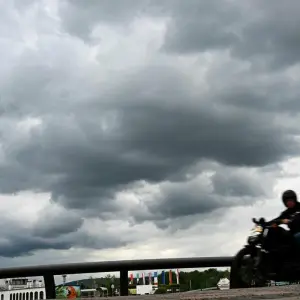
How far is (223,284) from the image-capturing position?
10.5 meters

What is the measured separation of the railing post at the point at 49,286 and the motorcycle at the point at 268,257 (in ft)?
11.5

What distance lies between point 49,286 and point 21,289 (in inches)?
19.7

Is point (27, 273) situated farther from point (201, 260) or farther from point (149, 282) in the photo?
point (201, 260)

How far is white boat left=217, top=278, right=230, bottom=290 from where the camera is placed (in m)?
10.3

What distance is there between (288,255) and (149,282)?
2943 millimetres

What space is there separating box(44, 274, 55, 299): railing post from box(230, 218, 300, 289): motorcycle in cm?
350

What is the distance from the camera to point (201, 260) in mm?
11094

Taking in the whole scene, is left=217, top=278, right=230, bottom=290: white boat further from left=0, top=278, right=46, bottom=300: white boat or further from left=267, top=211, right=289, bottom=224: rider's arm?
left=0, top=278, right=46, bottom=300: white boat

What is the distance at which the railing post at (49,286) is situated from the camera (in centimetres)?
1031

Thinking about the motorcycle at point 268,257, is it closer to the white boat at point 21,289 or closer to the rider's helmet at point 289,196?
the rider's helmet at point 289,196

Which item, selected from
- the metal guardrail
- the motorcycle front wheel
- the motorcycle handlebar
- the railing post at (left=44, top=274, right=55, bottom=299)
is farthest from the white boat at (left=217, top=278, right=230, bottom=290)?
the railing post at (left=44, top=274, right=55, bottom=299)

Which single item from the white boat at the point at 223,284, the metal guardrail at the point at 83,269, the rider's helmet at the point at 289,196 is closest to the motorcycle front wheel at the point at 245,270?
the rider's helmet at the point at 289,196

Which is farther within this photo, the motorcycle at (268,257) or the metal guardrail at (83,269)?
the metal guardrail at (83,269)

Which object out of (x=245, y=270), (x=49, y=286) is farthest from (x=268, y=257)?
(x=49, y=286)
